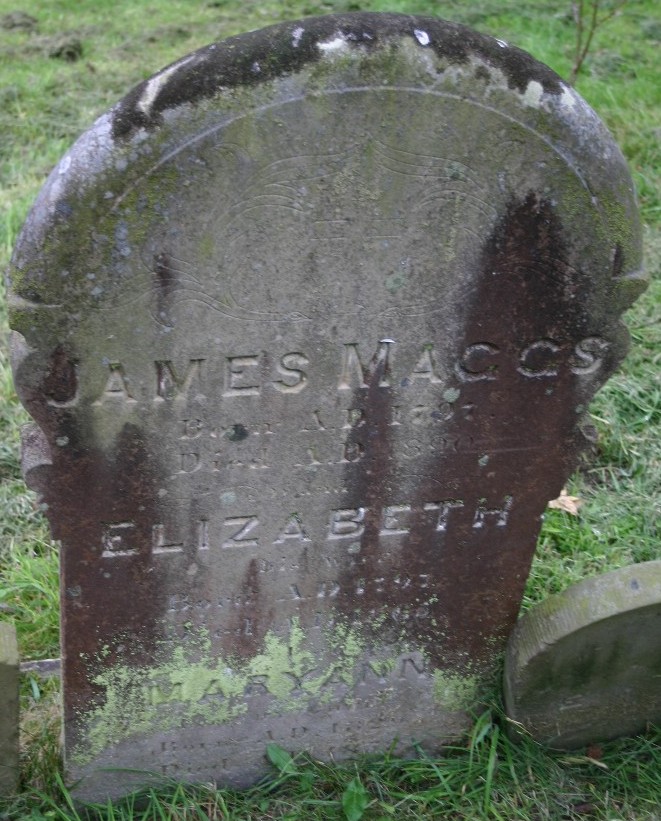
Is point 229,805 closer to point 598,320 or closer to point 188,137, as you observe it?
point 598,320

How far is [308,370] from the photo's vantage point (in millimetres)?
2232

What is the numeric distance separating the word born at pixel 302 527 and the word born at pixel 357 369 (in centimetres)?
35

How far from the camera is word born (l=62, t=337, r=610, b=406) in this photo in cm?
214

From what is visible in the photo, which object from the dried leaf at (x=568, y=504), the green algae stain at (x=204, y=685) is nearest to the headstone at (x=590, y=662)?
the green algae stain at (x=204, y=685)

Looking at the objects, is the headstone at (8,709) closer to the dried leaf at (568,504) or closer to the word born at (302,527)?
the word born at (302,527)

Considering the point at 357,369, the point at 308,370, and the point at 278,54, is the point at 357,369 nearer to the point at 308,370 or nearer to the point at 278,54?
the point at 308,370

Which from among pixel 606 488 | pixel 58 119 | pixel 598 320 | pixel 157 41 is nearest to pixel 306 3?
pixel 157 41

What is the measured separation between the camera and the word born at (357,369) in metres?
2.14

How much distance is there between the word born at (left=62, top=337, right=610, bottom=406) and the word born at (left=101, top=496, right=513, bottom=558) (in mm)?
350

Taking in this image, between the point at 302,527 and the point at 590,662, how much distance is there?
0.89m

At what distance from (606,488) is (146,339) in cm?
229

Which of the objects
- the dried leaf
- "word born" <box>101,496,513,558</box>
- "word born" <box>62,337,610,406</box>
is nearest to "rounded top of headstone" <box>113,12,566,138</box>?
"word born" <box>62,337,610,406</box>

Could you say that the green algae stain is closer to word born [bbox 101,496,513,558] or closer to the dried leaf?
word born [bbox 101,496,513,558]

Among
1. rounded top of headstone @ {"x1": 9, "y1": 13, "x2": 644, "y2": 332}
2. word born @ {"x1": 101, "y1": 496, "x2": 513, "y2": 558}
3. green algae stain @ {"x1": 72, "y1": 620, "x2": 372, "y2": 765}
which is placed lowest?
green algae stain @ {"x1": 72, "y1": 620, "x2": 372, "y2": 765}
